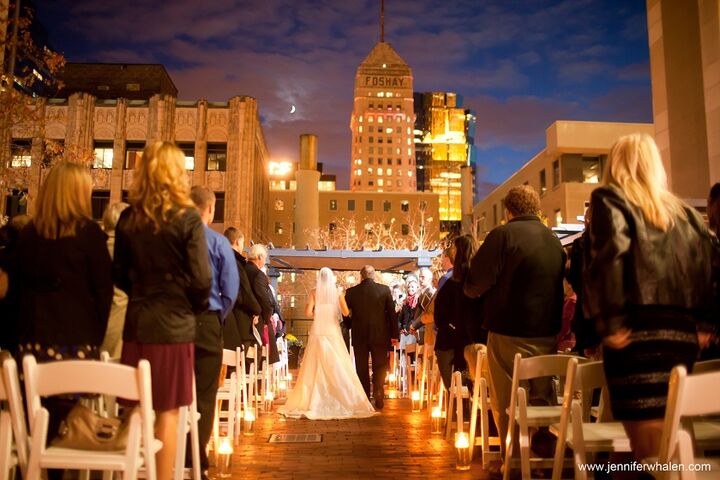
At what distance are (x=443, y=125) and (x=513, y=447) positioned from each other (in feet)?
628

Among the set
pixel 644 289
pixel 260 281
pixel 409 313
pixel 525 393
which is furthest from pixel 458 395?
pixel 409 313

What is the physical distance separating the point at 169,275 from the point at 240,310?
4191mm

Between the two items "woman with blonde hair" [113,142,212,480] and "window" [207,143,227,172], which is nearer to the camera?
"woman with blonde hair" [113,142,212,480]

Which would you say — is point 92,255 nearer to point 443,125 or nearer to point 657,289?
point 657,289

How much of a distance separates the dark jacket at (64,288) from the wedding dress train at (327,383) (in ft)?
18.0

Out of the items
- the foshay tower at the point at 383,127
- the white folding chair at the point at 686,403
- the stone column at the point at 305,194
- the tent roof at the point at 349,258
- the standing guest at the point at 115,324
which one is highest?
the foshay tower at the point at 383,127

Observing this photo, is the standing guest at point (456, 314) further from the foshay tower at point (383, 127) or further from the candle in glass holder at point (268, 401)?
the foshay tower at point (383, 127)

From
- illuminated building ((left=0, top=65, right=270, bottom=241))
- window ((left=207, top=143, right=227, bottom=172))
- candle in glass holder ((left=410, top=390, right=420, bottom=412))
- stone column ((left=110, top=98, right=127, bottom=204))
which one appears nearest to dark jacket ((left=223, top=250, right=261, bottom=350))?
candle in glass holder ((left=410, top=390, right=420, bottom=412))

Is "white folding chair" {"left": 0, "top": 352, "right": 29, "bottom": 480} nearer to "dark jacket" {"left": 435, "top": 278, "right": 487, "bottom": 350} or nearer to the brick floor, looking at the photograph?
the brick floor

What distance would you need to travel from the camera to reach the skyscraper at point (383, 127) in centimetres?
13738

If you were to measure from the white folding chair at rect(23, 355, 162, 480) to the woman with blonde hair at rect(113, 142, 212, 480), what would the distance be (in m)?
0.50

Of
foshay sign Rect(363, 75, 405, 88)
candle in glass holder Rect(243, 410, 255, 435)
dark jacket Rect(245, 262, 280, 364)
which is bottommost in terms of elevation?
candle in glass holder Rect(243, 410, 255, 435)

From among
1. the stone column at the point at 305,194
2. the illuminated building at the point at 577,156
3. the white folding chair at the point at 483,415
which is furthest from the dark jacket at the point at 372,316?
the illuminated building at the point at 577,156

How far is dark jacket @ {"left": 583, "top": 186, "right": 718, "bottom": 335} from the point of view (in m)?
2.89
